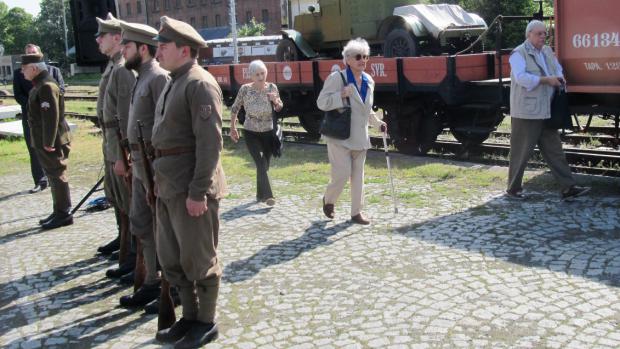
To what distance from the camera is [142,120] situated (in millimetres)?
4828

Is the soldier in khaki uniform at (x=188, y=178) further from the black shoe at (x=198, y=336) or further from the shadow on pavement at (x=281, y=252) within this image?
the shadow on pavement at (x=281, y=252)

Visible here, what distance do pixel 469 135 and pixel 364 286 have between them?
5.90 meters

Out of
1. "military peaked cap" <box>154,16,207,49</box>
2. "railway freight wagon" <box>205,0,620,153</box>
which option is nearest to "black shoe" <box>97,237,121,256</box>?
"military peaked cap" <box>154,16,207,49</box>

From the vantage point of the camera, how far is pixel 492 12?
1118 inches

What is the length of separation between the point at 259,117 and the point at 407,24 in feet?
18.9

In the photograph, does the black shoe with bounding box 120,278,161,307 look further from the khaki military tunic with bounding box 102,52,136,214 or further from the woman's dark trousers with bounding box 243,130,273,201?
the woman's dark trousers with bounding box 243,130,273,201

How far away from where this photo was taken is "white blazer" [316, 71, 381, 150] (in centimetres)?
675

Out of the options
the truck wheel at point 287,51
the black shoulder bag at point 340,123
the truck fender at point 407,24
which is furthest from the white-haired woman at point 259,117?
the truck wheel at point 287,51

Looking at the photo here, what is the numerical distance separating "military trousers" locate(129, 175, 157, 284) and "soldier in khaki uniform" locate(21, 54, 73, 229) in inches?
110

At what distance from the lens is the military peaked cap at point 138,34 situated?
493 cm

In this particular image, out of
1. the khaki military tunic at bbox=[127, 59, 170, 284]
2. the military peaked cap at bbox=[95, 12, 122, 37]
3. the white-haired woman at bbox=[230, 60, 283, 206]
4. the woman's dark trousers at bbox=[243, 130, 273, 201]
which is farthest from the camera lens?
the woman's dark trousers at bbox=[243, 130, 273, 201]

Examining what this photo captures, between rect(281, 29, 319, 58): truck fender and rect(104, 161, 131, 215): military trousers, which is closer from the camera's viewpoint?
rect(104, 161, 131, 215): military trousers

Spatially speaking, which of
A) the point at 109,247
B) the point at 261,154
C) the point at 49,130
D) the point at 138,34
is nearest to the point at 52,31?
A: the point at 49,130

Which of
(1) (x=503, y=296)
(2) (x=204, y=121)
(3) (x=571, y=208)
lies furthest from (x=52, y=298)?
(3) (x=571, y=208)
